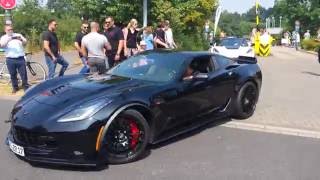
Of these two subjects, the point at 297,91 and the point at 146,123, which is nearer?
the point at 146,123

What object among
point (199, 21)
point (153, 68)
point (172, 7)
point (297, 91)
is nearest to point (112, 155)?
point (153, 68)

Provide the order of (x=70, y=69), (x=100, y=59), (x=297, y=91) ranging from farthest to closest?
(x=70, y=69), (x=297, y=91), (x=100, y=59)

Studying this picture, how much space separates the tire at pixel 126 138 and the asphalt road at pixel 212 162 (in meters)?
0.11

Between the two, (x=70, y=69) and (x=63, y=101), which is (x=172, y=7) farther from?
(x=63, y=101)

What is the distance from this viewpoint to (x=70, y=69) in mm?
17312

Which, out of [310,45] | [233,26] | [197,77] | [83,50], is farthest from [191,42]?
[233,26]

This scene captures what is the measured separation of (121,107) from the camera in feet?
19.5

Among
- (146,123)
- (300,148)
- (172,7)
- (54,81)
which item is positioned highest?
(172,7)

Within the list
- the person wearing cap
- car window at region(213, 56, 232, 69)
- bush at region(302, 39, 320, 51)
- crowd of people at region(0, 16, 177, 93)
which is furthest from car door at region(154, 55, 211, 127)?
bush at region(302, 39, 320, 51)

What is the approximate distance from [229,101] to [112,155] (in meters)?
2.79

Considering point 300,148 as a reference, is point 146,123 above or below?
above

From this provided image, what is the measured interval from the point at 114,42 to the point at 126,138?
19.8 feet

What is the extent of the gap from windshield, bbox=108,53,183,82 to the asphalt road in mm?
913

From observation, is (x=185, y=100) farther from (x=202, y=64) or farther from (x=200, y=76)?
(x=202, y=64)
